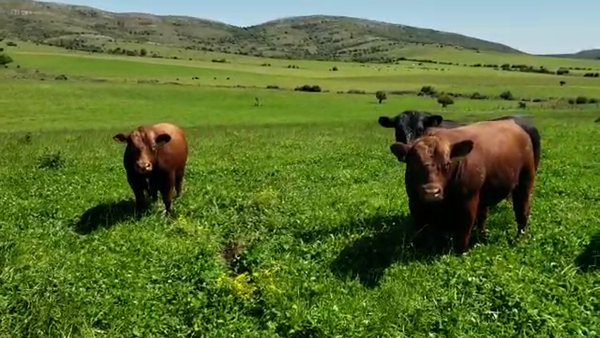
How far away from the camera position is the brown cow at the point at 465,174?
10.5 meters

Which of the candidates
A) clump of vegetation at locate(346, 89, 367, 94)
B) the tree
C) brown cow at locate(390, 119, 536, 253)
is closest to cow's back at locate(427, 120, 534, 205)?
brown cow at locate(390, 119, 536, 253)

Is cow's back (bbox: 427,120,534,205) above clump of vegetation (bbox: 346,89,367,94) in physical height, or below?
above

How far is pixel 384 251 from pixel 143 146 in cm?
642

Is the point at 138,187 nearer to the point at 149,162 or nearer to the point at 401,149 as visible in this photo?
the point at 149,162

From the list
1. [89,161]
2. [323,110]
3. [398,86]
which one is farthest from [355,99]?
[89,161]

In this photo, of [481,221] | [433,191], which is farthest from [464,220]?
[481,221]

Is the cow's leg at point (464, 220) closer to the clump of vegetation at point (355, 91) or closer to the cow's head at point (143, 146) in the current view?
the cow's head at point (143, 146)

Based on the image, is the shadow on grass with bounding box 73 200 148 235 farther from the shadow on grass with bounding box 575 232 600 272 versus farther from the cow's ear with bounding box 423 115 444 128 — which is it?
the shadow on grass with bounding box 575 232 600 272

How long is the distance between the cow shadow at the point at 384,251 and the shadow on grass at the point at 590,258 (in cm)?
215

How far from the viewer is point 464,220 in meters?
11.1

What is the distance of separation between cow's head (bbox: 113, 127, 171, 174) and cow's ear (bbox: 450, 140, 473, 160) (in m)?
7.13

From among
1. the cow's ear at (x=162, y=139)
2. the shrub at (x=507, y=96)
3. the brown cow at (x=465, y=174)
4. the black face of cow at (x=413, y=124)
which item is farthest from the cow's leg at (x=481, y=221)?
the shrub at (x=507, y=96)

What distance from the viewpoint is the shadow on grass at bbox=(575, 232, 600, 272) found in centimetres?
1039

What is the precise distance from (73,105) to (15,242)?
51994mm
